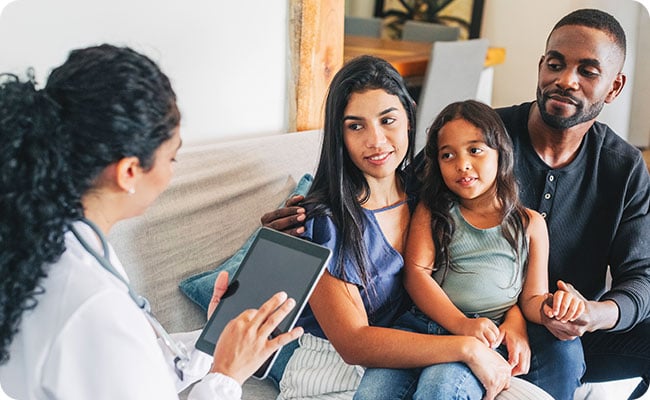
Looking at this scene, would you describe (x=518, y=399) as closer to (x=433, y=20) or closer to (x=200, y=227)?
(x=200, y=227)

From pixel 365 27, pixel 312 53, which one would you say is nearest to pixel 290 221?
pixel 312 53

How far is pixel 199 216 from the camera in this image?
1.90 metres

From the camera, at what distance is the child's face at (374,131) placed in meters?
1.59

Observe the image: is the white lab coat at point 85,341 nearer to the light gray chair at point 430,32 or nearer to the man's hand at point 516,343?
the man's hand at point 516,343

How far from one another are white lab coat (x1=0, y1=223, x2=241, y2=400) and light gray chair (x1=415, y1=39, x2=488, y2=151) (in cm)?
249

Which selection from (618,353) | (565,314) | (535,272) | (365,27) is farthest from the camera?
(365,27)

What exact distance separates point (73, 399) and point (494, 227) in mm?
988

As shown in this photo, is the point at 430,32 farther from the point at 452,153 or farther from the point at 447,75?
the point at 452,153

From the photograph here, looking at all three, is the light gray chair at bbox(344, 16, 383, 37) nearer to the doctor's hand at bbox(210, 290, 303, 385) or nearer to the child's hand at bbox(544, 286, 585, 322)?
the child's hand at bbox(544, 286, 585, 322)

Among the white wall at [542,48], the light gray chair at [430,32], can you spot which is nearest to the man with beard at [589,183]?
the white wall at [542,48]

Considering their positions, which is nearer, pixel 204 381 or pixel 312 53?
pixel 204 381

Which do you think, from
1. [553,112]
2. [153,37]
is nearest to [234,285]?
[153,37]

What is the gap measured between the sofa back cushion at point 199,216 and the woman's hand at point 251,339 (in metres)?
0.60

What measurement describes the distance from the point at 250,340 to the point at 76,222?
1.00 ft
